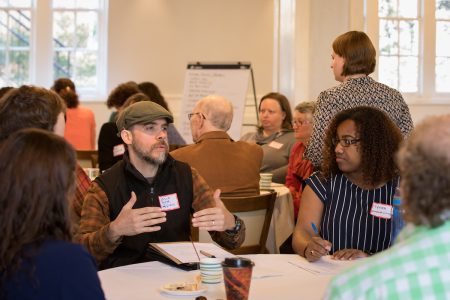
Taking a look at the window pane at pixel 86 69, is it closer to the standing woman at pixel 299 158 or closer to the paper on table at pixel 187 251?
the standing woman at pixel 299 158

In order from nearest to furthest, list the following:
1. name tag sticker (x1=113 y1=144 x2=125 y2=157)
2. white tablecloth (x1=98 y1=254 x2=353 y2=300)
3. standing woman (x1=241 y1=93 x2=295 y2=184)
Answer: white tablecloth (x1=98 y1=254 x2=353 y2=300) → name tag sticker (x1=113 y1=144 x2=125 y2=157) → standing woman (x1=241 y1=93 x2=295 y2=184)

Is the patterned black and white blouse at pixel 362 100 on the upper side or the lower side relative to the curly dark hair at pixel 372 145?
upper

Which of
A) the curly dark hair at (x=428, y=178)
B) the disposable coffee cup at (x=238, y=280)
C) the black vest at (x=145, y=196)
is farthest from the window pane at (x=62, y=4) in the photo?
the curly dark hair at (x=428, y=178)

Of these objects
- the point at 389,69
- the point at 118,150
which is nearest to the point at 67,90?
the point at 118,150

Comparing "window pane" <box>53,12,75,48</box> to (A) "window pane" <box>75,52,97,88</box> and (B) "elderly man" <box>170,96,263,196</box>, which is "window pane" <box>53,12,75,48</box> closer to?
(A) "window pane" <box>75,52,97,88</box>

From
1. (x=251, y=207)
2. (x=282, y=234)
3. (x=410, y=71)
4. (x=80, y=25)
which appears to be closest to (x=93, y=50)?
(x=80, y=25)

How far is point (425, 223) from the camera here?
1.32m

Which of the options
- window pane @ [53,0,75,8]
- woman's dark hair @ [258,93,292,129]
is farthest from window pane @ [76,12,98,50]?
woman's dark hair @ [258,93,292,129]

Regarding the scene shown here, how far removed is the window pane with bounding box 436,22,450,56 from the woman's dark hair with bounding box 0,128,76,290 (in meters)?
9.21

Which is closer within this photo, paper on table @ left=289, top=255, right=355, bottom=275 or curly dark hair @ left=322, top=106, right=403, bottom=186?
paper on table @ left=289, top=255, right=355, bottom=275

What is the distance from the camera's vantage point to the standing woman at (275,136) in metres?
5.84

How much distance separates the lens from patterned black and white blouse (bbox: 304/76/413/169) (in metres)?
3.99

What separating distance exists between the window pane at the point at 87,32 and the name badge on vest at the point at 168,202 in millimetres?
7421

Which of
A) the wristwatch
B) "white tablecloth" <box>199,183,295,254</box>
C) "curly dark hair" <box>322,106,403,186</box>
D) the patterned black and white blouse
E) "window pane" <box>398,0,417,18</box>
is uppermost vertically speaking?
"window pane" <box>398,0,417,18</box>
